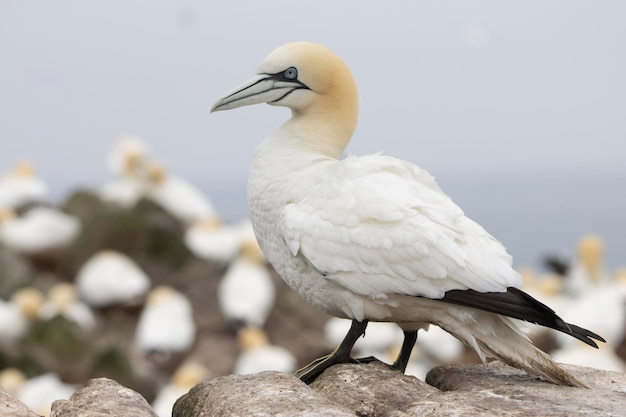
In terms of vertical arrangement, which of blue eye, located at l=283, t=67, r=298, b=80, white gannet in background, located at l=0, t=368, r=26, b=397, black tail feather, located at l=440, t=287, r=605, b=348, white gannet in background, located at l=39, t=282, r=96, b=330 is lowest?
white gannet in background, located at l=0, t=368, r=26, b=397

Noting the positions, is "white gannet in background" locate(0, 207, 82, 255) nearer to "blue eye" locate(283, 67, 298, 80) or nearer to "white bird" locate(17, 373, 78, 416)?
"white bird" locate(17, 373, 78, 416)

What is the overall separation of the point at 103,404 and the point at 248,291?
35.5 ft

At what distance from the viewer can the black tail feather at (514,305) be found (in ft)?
14.9

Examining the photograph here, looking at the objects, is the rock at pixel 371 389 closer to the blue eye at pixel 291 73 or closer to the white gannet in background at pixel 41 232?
the blue eye at pixel 291 73

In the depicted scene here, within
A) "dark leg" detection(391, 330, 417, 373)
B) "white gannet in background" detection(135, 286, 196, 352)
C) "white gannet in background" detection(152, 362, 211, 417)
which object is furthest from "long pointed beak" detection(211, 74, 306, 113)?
"white gannet in background" detection(135, 286, 196, 352)

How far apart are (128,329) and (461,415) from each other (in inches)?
490

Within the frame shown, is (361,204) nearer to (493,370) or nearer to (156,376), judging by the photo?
(493,370)

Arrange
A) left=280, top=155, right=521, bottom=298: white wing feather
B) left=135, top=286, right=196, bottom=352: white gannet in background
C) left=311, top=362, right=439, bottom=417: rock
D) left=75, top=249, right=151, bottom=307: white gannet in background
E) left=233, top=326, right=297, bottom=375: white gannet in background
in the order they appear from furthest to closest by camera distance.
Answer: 1. left=75, top=249, right=151, bottom=307: white gannet in background
2. left=135, top=286, right=196, bottom=352: white gannet in background
3. left=233, top=326, right=297, bottom=375: white gannet in background
4. left=280, top=155, right=521, bottom=298: white wing feather
5. left=311, top=362, right=439, bottom=417: rock

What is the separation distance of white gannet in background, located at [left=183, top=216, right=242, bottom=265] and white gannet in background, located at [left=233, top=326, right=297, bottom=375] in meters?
3.37

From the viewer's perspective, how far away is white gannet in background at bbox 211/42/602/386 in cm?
466

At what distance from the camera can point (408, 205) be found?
4781mm

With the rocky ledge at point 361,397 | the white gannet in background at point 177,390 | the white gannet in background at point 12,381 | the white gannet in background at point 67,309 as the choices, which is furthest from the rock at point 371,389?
the white gannet in background at point 67,309

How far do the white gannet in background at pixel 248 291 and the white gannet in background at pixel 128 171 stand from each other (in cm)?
271

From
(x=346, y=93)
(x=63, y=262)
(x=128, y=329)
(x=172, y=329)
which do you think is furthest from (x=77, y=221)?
(x=346, y=93)
